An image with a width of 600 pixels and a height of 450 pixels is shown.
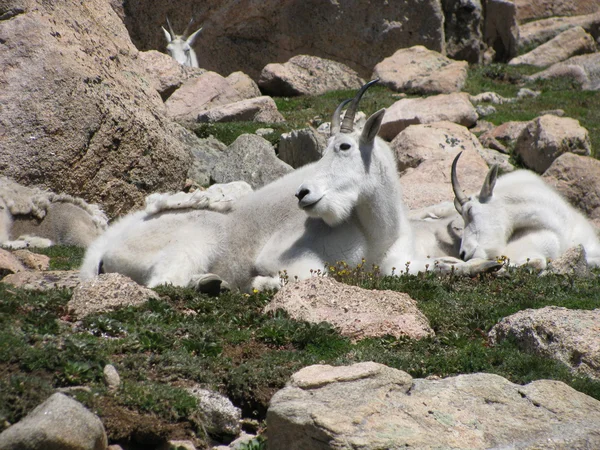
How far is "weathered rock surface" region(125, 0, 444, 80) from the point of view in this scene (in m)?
28.8

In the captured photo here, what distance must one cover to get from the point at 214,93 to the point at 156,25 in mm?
10733

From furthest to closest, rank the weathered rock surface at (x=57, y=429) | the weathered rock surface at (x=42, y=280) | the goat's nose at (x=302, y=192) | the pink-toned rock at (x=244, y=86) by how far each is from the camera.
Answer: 1. the pink-toned rock at (x=244, y=86)
2. the goat's nose at (x=302, y=192)
3. the weathered rock surface at (x=42, y=280)
4. the weathered rock surface at (x=57, y=429)

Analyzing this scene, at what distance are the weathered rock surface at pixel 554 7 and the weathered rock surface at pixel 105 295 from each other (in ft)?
111

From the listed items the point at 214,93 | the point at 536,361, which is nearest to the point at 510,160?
the point at 214,93

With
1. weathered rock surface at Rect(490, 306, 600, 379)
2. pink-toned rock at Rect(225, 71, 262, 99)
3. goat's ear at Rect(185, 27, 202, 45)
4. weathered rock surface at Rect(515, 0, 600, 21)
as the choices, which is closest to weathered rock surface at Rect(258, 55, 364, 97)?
pink-toned rock at Rect(225, 71, 262, 99)

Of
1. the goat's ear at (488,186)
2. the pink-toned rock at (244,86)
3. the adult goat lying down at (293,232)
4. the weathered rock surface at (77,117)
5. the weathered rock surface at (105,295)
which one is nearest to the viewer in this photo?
the weathered rock surface at (105,295)

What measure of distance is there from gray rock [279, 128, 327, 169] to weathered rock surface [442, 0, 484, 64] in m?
14.0

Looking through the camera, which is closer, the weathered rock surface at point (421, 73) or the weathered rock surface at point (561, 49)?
the weathered rock surface at point (421, 73)

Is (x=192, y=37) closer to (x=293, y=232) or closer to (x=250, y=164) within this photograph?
(x=250, y=164)

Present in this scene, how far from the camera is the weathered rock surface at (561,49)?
29.1 metres

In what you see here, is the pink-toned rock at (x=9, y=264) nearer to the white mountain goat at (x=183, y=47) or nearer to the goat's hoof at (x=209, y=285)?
the goat's hoof at (x=209, y=285)

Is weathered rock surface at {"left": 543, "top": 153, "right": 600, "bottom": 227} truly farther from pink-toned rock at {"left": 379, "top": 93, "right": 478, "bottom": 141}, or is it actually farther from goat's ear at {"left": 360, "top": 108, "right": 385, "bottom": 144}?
goat's ear at {"left": 360, "top": 108, "right": 385, "bottom": 144}

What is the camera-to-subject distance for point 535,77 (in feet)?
86.5

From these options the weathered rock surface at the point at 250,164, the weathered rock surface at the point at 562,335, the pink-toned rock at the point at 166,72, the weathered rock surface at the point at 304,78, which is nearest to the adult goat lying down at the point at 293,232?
the weathered rock surface at the point at 562,335
